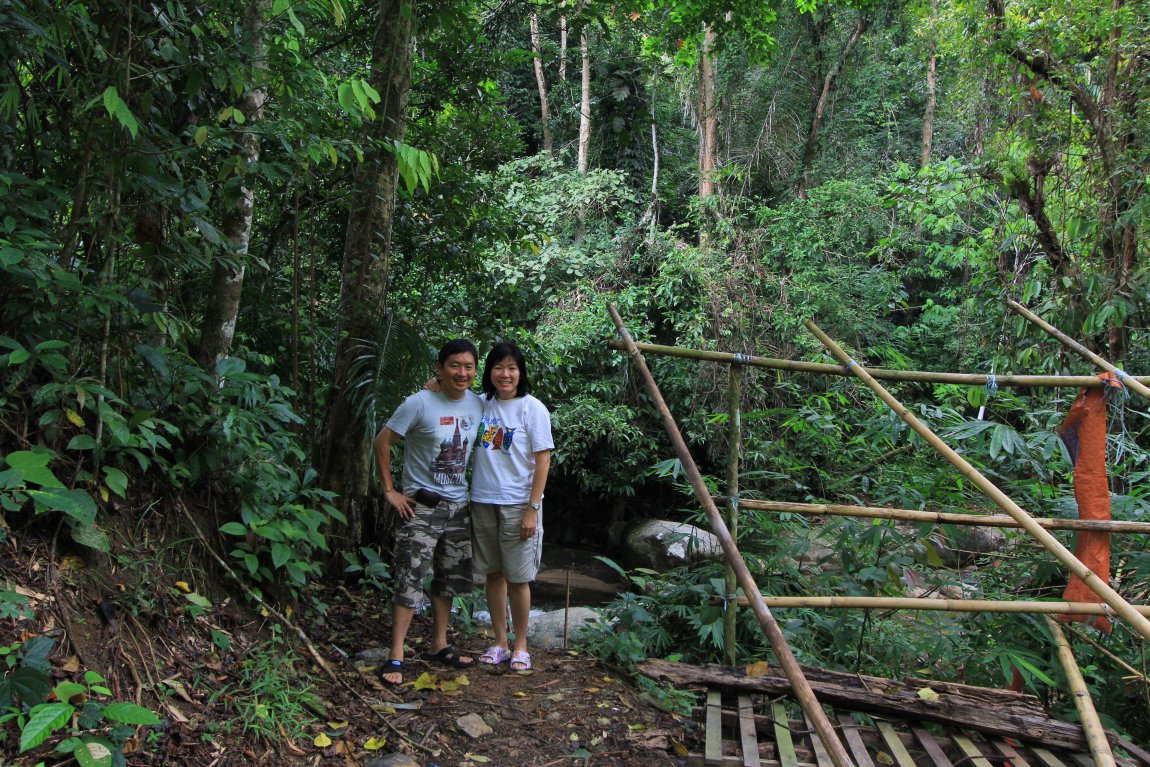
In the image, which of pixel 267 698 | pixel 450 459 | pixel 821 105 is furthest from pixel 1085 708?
pixel 821 105

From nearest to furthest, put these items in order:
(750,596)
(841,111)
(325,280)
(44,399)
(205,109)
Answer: (750,596) → (44,399) → (205,109) → (325,280) → (841,111)

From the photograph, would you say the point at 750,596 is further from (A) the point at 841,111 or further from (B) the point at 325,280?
(A) the point at 841,111

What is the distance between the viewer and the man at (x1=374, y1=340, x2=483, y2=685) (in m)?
3.24

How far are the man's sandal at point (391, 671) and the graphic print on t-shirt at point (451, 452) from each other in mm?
784

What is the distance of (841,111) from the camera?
14.3 meters

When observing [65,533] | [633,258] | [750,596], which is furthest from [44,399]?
[633,258]

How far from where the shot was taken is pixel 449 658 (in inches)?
133

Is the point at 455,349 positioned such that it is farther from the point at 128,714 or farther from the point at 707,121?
the point at 707,121

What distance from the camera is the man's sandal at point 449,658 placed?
337 cm

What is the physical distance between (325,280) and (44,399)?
10.2 ft

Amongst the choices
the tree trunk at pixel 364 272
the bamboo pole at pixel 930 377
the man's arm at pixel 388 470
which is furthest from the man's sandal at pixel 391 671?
the bamboo pole at pixel 930 377

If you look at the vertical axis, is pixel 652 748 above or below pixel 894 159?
below

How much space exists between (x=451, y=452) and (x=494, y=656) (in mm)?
987

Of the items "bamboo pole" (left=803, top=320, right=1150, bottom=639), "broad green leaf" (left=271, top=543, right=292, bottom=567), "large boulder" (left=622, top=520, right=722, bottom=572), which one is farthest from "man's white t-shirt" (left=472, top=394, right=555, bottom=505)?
"large boulder" (left=622, top=520, right=722, bottom=572)
